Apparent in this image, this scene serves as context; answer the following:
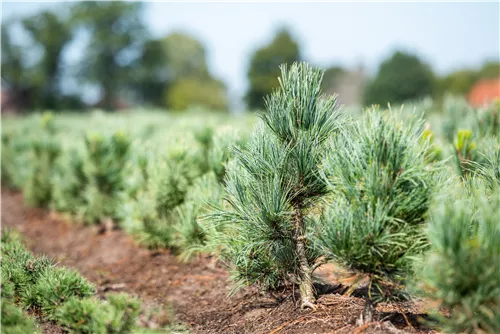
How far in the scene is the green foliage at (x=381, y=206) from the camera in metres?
2.20

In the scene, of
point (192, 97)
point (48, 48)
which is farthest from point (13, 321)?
point (48, 48)

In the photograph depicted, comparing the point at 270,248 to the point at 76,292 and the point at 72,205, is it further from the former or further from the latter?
the point at 72,205

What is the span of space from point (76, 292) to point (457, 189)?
7.11ft

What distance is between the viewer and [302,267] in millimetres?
2766

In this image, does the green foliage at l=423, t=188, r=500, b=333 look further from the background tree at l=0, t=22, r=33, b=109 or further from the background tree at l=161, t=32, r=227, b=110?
the background tree at l=161, t=32, r=227, b=110

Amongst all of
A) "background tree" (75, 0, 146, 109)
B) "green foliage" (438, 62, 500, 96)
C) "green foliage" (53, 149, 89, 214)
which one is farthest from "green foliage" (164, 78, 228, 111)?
"green foliage" (53, 149, 89, 214)

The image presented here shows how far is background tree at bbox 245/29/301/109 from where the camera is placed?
157ft

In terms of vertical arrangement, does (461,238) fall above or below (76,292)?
above

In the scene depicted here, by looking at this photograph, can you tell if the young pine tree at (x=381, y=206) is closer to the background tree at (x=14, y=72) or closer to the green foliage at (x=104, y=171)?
the green foliage at (x=104, y=171)

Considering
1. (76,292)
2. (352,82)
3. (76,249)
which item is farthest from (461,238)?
(352,82)

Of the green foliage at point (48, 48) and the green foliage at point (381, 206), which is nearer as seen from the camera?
the green foliage at point (381, 206)

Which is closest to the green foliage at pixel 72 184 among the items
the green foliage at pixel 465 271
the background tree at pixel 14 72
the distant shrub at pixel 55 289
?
the distant shrub at pixel 55 289

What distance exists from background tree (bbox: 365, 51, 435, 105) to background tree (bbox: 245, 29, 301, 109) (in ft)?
47.8

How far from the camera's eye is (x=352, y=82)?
6266 centimetres
